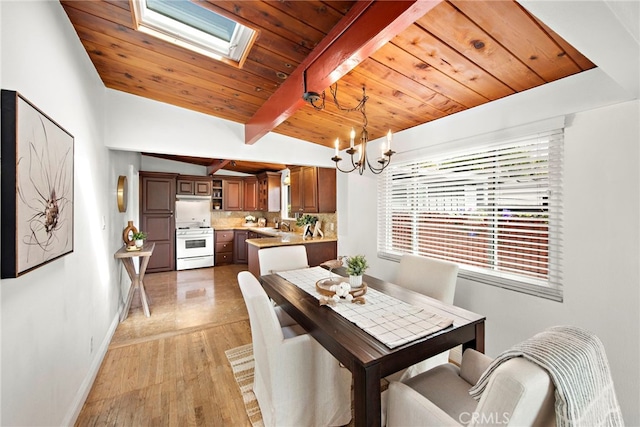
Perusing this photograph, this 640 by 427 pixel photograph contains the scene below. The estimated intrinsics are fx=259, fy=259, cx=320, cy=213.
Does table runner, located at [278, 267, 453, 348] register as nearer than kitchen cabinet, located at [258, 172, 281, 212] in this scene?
Yes

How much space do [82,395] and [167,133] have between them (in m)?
2.35

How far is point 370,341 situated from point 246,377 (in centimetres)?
135

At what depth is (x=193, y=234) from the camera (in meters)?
5.59

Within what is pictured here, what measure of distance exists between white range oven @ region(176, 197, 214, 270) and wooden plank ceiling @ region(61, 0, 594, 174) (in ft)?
11.3

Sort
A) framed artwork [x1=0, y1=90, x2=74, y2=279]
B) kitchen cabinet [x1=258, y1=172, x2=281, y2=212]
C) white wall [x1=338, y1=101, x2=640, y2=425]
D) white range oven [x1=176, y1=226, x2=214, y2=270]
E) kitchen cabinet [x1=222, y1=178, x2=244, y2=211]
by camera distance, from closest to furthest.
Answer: framed artwork [x1=0, y1=90, x2=74, y2=279] < white wall [x1=338, y1=101, x2=640, y2=425] < white range oven [x1=176, y1=226, x2=214, y2=270] < kitchen cabinet [x1=258, y1=172, x2=281, y2=212] < kitchen cabinet [x1=222, y1=178, x2=244, y2=211]

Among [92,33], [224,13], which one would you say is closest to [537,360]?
[224,13]

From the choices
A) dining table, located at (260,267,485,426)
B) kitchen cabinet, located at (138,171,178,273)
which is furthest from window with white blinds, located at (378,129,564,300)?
kitchen cabinet, located at (138,171,178,273)

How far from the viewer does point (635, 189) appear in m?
1.46

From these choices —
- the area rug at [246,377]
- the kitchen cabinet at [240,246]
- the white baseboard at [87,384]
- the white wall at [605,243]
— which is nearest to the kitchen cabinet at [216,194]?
the kitchen cabinet at [240,246]

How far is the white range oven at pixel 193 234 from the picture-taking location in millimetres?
5496

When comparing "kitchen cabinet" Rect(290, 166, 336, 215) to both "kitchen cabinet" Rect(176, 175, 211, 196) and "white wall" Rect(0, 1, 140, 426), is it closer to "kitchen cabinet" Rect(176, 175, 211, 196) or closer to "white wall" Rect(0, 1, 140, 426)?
"white wall" Rect(0, 1, 140, 426)

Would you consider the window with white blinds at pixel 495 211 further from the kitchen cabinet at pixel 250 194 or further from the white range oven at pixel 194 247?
the white range oven at pixel 194 247

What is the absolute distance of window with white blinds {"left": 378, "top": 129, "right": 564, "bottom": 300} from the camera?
1.82 metres

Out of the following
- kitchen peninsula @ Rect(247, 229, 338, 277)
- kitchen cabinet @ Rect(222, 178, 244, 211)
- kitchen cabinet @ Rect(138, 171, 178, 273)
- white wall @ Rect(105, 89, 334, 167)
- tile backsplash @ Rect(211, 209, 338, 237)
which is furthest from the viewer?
tile backsplash @ Rect(211, 209, 338, 237)
